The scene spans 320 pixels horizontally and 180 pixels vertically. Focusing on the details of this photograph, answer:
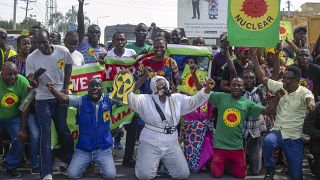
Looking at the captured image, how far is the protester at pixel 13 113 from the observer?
20.5 ft

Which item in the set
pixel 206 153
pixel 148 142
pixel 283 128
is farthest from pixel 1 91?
pixel 283 128

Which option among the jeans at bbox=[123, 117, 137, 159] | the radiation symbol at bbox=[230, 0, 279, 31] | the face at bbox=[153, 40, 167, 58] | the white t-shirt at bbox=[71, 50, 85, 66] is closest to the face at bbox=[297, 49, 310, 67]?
the radiation symbol at bbox=[230, 0, 279, 31]

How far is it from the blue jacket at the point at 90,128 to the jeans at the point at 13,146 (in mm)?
807

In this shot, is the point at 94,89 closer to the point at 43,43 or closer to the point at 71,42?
the point at 43,43

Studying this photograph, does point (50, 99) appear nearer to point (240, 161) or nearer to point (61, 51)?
point (61, 51)

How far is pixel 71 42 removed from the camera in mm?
7004

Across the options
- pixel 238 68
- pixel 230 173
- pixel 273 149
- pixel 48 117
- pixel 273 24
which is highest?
pixel 273 24

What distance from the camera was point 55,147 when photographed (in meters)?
6.49

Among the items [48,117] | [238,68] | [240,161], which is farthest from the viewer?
[238,68]

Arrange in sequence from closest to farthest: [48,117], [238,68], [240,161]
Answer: [48,117] < [240,161] < [238,68]

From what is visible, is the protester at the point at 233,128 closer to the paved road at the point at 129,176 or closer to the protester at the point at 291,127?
the paved road at the point at 129,176

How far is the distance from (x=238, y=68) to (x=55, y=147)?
2954mm

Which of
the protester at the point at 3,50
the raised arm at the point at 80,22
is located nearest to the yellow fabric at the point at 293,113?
the raised arm at the point at 80,22

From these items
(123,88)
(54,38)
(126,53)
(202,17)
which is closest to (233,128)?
(123,88)
